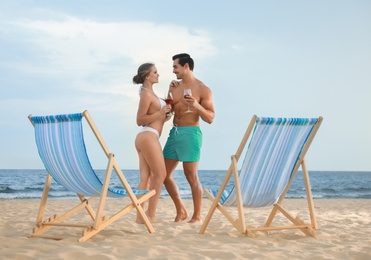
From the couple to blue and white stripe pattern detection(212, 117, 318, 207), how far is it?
0.99m

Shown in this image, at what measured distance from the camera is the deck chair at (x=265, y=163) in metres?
4.44

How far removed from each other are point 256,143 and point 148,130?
1363 mm

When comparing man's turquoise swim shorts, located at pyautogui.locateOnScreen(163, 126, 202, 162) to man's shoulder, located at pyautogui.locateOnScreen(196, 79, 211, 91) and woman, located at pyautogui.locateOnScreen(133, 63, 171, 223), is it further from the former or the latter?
man's shoulder, located at pyautogui.locateOnScreen(196, 79, 211, 91)

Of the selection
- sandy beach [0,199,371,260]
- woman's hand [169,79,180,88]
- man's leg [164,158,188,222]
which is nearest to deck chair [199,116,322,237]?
sandy beach [0,199,371,260]

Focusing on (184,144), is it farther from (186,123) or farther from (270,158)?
(270,158)

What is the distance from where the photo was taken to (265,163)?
454cm

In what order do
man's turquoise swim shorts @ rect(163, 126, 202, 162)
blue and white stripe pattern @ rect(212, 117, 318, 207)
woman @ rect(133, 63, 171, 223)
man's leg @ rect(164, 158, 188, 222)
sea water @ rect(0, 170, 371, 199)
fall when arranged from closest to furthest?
blue and white stripe pattern @ rect(212, 117, 318, 207), woman @ rect(133, 63, 171, 223), man's turquoise swim shorts @ rect(163, 126, 202, 162), man's leg @ rect(164, 158, 188, 222), sea water @ rect(0, 170, 371, 199)

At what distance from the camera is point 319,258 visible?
3715mm

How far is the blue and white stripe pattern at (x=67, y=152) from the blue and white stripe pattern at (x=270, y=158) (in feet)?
3.46

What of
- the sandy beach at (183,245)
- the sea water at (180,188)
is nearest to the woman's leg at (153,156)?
the sandy beach at (183,245)

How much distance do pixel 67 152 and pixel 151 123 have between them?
1184 millimetres

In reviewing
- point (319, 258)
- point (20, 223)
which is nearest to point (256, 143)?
point (319, 258)

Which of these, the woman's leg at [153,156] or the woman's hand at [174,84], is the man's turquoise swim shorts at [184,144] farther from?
the woman's hand at [174,84]

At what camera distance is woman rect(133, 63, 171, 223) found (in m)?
5.37
